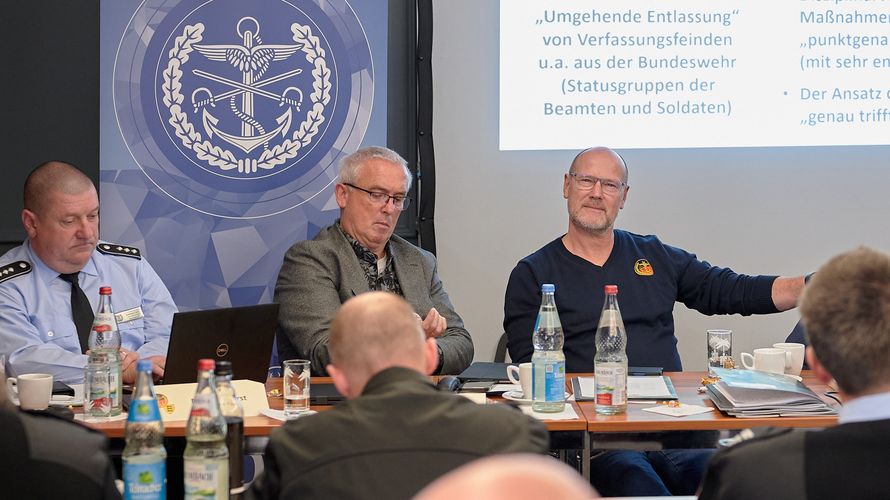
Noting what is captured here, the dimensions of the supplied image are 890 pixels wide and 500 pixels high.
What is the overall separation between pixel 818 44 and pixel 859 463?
3.24 metres

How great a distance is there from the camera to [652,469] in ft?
10.3

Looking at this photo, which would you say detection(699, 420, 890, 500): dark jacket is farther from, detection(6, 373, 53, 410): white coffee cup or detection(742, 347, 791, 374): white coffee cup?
detection(6, 373, 53, 410): white coffee cup

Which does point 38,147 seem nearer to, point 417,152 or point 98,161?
point 98,161

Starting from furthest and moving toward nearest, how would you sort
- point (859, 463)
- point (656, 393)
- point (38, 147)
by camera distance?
point (38, 147)
point (656, 393)
point (859, 463)

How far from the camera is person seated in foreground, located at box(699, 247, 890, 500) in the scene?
1590 millimetres

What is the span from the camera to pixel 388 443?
61.6 inches

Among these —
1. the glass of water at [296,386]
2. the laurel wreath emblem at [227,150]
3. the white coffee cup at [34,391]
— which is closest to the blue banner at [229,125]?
the laurel wreath emblem at [227,150]

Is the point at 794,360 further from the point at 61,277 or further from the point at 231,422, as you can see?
the point at 61,277

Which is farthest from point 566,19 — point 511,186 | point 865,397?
point 865,397

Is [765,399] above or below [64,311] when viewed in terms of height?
below

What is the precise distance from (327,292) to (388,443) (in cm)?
206

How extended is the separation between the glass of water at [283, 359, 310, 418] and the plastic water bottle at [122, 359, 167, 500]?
68 cm

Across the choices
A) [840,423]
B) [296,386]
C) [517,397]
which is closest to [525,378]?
[517,397]

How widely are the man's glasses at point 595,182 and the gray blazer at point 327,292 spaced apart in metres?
0.67
